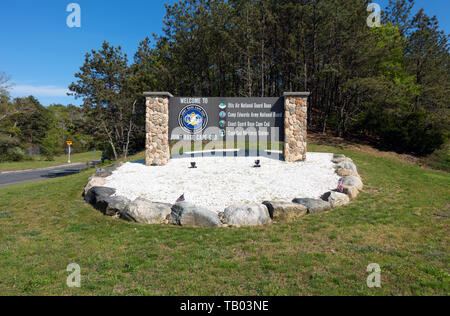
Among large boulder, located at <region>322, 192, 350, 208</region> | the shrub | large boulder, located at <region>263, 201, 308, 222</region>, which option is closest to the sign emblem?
large boulder, located at <region>263, 201, 308, 222</region>

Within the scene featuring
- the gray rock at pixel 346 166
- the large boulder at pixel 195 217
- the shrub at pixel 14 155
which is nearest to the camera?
the large boulder at pixel 195 217

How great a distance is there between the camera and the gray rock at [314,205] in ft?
23.3

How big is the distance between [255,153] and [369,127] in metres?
14.2

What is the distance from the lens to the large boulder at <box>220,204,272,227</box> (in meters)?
6.45

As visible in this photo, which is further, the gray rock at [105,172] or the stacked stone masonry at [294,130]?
the stacked stone masonry at [294,130]

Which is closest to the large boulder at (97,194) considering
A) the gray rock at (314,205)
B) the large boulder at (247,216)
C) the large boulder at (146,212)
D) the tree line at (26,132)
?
the large boulder at (146,212)

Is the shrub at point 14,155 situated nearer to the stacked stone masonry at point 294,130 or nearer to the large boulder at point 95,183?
the large boulder at point 95,183

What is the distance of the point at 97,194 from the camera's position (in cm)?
806

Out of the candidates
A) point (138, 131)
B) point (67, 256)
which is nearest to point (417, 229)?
point (67, 256)

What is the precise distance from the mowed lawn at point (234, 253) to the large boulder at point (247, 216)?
14.9 inches

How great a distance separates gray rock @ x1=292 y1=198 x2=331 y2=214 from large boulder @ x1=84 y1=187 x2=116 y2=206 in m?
6.44

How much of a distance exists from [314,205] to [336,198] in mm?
1047

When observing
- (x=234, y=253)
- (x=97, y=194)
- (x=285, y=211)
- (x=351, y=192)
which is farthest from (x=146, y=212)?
(x=351, y=192)

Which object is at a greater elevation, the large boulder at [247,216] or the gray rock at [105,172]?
the gray rock at [105,172]
